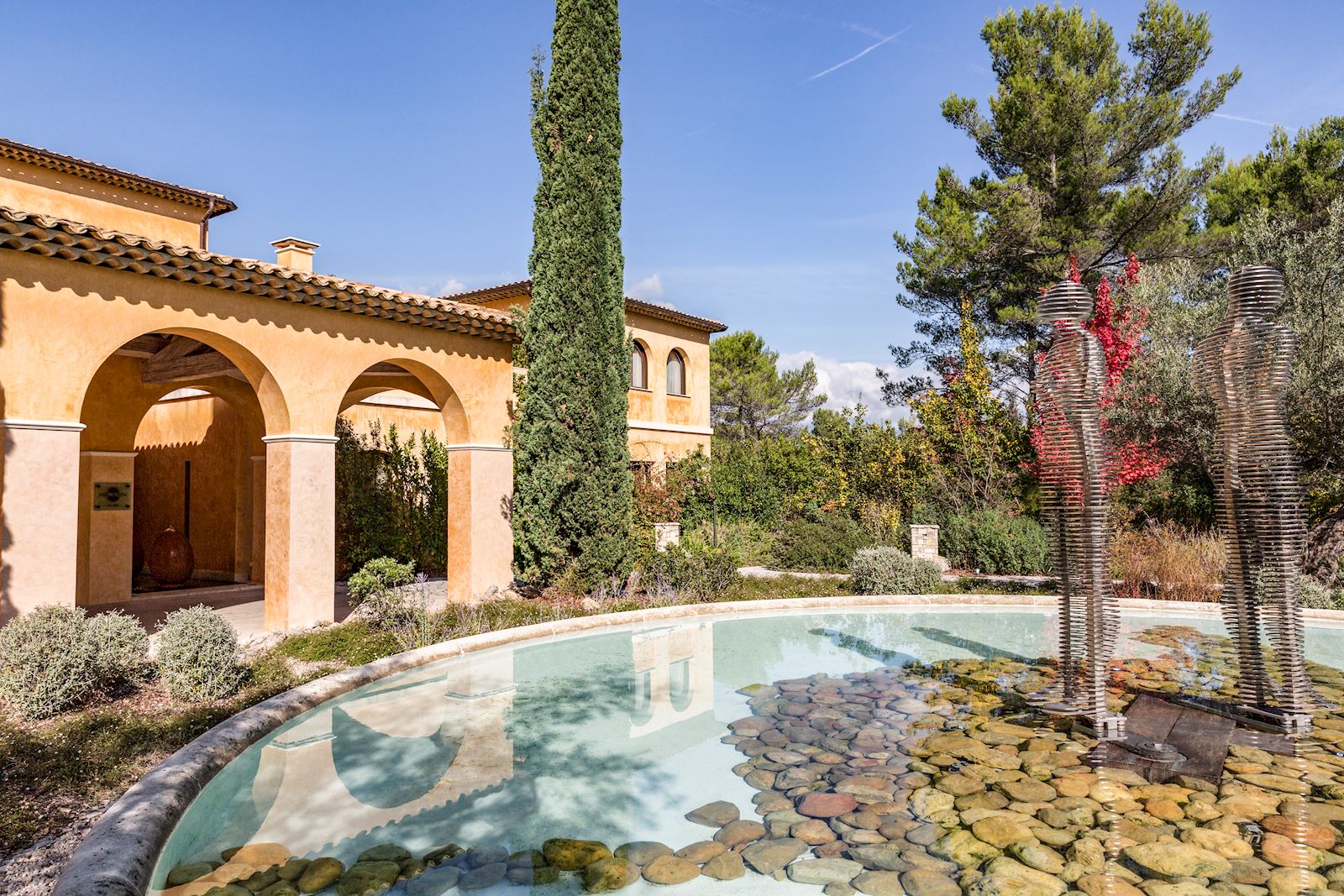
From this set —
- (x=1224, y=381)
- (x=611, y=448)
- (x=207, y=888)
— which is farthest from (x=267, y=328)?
(x=1224, y=381)

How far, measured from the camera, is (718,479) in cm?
1884

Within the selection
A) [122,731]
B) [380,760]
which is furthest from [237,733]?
[122,731]

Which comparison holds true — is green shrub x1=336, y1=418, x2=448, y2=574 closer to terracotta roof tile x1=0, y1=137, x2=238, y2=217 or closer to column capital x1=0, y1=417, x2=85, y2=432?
terracotta roof tile x1=0, y1=137, x2=238, y2=217

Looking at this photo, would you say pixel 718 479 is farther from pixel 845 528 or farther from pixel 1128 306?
pixel 1128 306

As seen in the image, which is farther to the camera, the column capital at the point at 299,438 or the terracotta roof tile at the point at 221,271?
the column capital at the point at 299,438

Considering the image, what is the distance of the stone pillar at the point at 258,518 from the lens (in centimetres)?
1498

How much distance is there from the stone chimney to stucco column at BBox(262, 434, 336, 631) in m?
2.65

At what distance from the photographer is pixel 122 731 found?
18.9ft

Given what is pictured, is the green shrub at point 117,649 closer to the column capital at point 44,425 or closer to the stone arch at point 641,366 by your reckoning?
the column capital at point 44,425

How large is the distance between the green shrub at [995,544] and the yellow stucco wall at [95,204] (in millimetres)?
14386

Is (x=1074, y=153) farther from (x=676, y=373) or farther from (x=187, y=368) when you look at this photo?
(x=187, y=368)

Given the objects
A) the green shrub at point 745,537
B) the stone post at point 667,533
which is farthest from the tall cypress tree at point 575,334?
the green shrub at point 745,537

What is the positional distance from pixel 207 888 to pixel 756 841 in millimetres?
2599

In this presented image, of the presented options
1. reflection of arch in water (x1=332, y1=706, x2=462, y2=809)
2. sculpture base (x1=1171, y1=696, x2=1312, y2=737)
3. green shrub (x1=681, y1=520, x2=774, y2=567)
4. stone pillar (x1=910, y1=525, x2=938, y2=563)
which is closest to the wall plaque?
reflection of arch in water (x1=332, y1=706, x2=462, y2=809)
